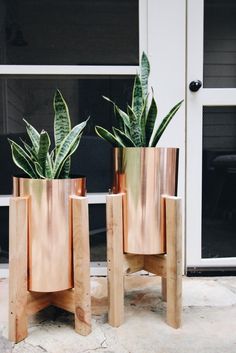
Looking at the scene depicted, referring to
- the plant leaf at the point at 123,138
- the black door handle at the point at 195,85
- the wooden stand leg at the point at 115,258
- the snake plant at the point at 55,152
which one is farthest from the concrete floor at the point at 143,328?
the black door handle at the point at 195,85

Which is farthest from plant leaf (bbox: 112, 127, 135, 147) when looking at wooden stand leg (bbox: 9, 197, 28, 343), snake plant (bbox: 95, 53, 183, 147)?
wooden stand leg (bbox: 9, 197, 28, 343)

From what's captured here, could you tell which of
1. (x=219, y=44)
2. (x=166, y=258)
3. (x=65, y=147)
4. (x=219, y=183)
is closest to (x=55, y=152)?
(x=65, y=147)

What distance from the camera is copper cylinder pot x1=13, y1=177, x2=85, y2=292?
51.9 inches

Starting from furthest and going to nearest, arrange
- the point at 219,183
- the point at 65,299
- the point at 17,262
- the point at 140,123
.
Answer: the point at 219,183
the point at 140,123
the point at 65,299
the point at 17,262

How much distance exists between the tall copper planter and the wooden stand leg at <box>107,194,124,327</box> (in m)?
0.05

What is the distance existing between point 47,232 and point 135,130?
0.53m

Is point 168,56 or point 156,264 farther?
point 168,56

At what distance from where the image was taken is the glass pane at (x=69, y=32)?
1996 mm

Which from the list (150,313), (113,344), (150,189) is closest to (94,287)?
(150,313)

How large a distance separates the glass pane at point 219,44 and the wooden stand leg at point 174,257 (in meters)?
0.89

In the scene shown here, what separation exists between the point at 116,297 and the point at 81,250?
26 cm

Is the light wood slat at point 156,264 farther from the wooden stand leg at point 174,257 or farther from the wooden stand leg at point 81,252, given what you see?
the wooden stand leg at point 81,252

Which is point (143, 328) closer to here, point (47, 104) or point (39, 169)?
point (39, 169)

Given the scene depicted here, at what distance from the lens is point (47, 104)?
6.65 feet
